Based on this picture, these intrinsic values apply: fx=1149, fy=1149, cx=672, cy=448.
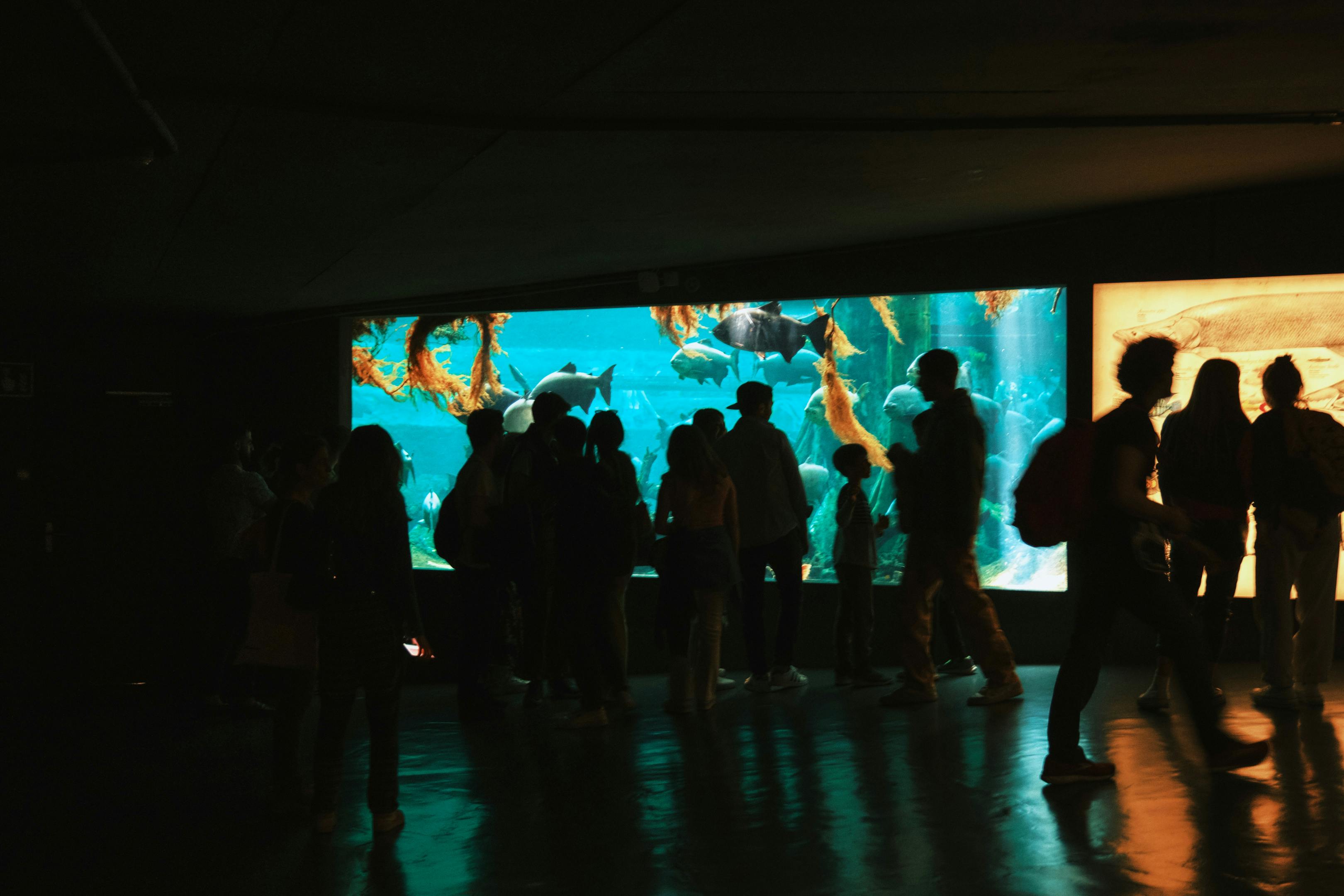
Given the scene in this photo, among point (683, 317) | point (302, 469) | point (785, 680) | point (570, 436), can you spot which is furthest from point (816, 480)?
point (302, 469)

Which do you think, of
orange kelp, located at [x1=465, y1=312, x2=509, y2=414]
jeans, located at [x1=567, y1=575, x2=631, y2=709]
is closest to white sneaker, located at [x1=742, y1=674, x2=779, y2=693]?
jeans, located at [x1=567, y1=575, x2=631, y2=709]

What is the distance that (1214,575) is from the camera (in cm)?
557

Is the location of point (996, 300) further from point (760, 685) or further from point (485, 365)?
point (485, 365)

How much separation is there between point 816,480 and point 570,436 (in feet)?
11.1

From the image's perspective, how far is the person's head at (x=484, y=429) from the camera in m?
6.55

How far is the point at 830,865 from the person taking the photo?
3496mm

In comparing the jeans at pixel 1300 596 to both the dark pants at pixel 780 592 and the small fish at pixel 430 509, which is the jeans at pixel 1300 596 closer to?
the dark pants at pixel 780 592

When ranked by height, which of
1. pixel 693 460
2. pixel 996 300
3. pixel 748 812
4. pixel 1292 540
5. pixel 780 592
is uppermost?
pixel 996 300

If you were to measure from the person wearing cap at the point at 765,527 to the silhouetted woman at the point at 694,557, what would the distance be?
0.67 meters

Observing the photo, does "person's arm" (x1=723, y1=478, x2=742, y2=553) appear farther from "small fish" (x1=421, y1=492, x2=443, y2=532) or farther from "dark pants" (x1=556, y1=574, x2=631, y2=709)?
"small fish" (x1=421, y1=492, x2=443, y2=532)

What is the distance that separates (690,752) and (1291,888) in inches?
104

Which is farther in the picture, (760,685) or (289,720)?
(760,685)

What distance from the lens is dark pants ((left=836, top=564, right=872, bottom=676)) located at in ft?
23.1

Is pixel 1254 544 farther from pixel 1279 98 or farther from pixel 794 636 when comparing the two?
pixel 794 636
